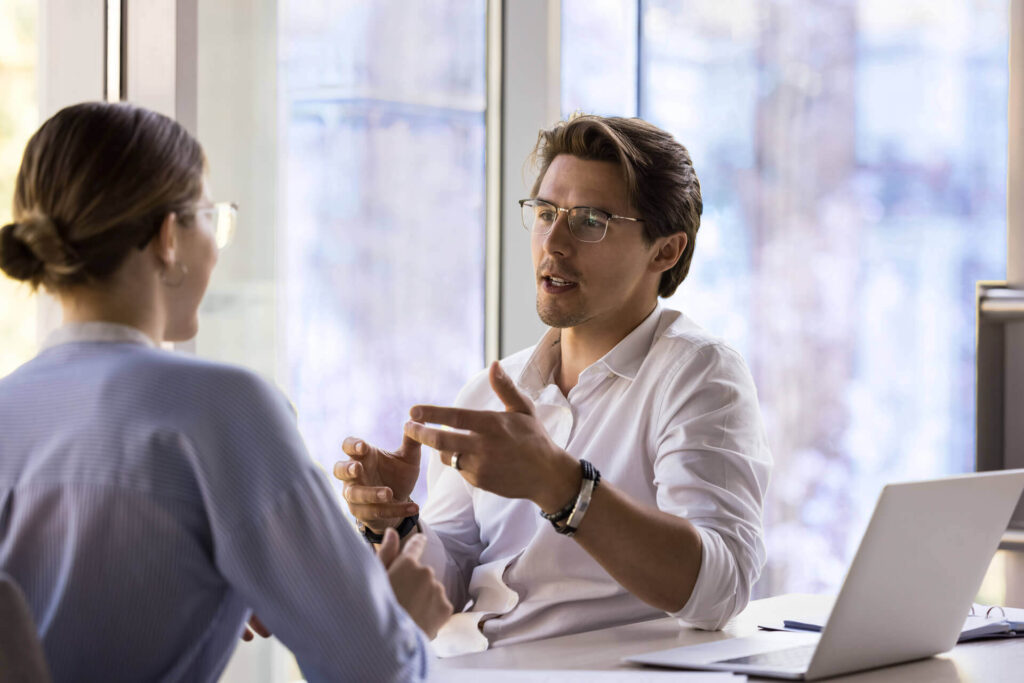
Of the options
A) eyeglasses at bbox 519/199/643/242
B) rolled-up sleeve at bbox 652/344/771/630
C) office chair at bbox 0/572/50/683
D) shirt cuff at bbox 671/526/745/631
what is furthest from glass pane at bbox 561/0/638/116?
office chair at bbox 0/572/50/683

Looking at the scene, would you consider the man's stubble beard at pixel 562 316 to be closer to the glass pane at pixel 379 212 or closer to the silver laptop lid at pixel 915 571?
the silver laptop lid at pixel 915 571

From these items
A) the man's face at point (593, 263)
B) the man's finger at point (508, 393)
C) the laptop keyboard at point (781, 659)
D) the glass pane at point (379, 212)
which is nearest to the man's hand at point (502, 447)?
the man's finger at point (508, 393)

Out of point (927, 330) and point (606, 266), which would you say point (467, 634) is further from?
point (927, 330)

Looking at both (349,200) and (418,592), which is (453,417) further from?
(349,200)

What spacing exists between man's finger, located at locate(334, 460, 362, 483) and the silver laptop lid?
2.61 feet

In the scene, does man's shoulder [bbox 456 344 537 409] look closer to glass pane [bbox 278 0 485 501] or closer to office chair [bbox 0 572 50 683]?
glass pane [bbox 278 0 485 501]

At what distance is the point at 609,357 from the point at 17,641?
135 cm

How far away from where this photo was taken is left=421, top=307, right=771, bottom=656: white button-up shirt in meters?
1.81

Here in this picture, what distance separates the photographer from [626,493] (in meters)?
1.85

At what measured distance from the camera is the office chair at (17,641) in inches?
35.6

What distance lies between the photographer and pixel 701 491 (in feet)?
5.96

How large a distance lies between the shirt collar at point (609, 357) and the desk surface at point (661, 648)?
19.2 inches

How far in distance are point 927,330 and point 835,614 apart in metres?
2.20

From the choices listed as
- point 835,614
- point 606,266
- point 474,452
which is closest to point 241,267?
point 606,266
